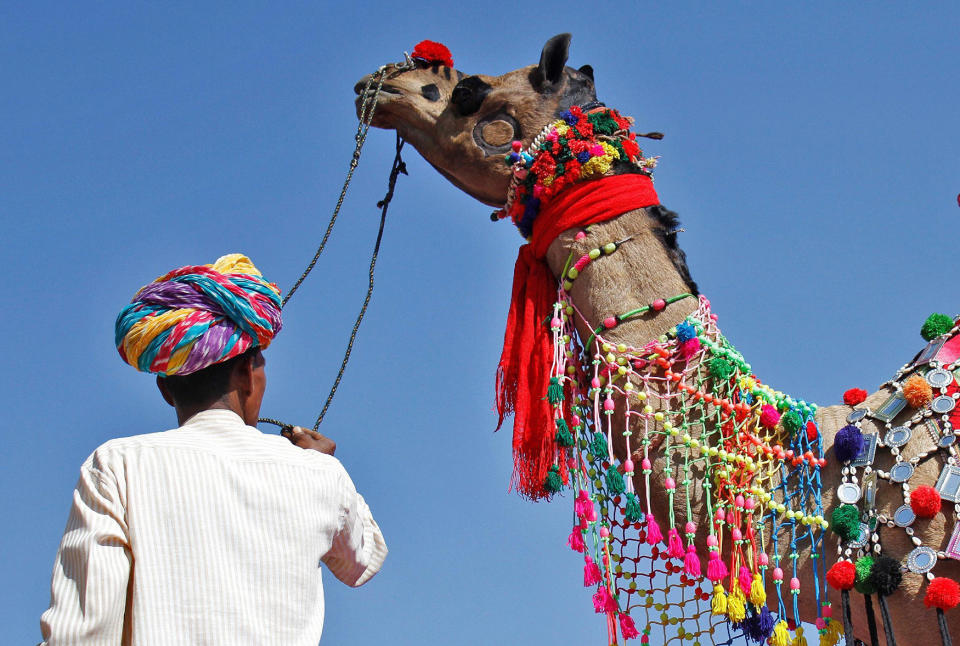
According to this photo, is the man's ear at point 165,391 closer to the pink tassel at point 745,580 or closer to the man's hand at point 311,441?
the man's hand at point 311,441

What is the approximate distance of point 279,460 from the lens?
261 cm

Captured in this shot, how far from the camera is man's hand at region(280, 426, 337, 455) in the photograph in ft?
9.91

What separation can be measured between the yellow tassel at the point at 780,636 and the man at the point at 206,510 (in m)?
1.81

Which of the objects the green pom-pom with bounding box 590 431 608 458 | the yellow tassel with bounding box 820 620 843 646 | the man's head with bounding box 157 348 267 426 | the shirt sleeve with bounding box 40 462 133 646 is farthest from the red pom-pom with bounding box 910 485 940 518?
the shirt sleeve with bounding box 40 462 133 646

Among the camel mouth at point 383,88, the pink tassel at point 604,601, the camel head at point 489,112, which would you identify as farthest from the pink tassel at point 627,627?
the camel mouth at point 383,88

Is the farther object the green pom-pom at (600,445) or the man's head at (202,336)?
the green pom-pom at (600,445)

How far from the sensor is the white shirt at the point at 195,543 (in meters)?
2.34

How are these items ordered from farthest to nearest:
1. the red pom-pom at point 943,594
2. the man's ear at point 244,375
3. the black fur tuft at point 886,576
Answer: the black fur tuft at point 886,576
the red pom-pom at point 943,594
the man's ear at point 244,375

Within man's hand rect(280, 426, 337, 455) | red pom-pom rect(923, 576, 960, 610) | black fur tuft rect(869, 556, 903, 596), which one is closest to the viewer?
man's hand rect(280, 426, 337, 455)

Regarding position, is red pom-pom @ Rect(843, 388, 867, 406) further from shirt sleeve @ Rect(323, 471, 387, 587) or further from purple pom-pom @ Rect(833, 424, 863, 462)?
shirt sleeve @ Rect(323, 471, 387, 587)

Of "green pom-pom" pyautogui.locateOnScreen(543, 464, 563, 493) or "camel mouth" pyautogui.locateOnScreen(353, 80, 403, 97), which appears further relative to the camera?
"camel mouth" pyautogui.locateOnScreen(353, 80, 403, 97)

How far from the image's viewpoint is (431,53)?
5.45 metres

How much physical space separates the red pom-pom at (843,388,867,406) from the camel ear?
6.11 ft

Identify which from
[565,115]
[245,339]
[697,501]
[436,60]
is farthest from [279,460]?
[436,60]
